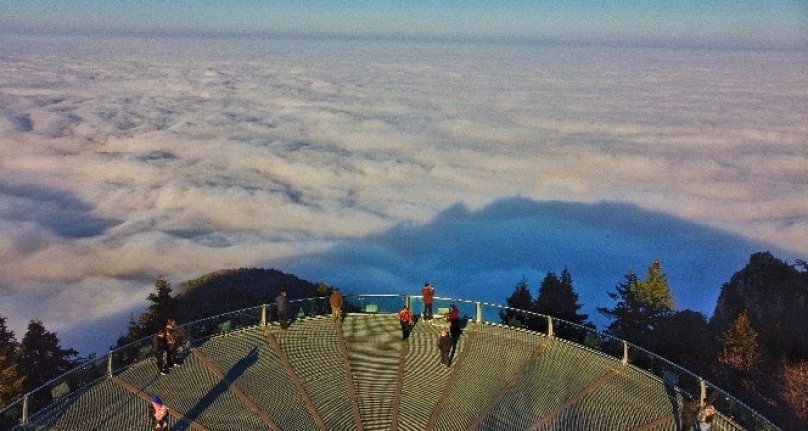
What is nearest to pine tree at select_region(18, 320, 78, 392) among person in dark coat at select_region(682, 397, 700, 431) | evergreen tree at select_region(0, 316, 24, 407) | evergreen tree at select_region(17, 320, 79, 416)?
evergreen tree at select_region(17, 320, 79, 416)

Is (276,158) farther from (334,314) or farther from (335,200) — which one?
(334,314)

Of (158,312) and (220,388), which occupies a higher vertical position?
(220,388)

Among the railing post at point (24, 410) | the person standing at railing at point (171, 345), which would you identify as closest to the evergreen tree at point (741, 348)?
the person standing at railing at point (171, 345)

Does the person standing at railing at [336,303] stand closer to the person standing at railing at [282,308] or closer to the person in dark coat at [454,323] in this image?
the person standing at railing at [282,308]

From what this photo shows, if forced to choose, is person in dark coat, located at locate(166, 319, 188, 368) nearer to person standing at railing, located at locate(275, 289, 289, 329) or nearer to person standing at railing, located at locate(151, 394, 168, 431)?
person standing at railing, located at locate(275, 289, 289, 329)

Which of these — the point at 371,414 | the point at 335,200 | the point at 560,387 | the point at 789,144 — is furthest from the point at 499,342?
the point at 789,144

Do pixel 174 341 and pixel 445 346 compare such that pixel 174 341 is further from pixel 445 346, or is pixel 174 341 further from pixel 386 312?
pixel 445 346

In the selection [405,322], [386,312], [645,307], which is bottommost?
[645,307]

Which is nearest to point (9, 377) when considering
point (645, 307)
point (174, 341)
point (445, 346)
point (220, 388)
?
point (174, 341)
